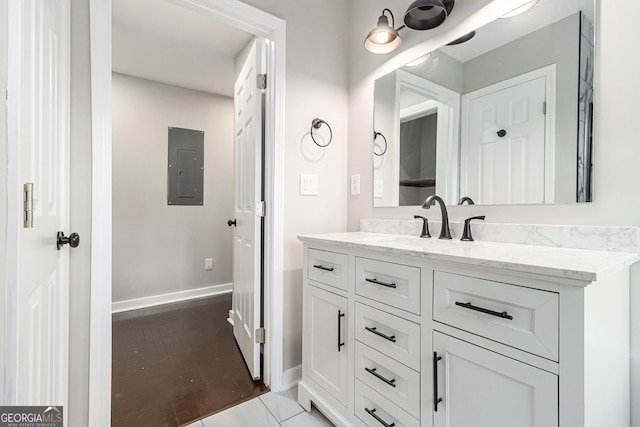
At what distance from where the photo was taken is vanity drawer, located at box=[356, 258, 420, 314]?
990mm

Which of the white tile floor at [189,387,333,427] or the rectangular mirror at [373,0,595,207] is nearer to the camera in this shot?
the rectangular mirror at [373,0,595,207]

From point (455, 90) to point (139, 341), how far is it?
2752 mm

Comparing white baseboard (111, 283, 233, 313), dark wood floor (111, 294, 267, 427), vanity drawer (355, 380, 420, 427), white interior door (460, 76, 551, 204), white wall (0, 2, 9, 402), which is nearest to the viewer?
white wall (0, 2, 9, 402)

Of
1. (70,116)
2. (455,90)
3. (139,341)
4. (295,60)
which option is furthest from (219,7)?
(139,341)

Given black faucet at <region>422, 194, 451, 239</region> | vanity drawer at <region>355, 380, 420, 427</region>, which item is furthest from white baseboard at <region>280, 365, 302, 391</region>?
black faucet at <region>422, 194, 451, 239</region>

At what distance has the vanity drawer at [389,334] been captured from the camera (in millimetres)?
987

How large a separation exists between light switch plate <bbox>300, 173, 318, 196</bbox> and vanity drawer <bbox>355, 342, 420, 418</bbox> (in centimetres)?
91

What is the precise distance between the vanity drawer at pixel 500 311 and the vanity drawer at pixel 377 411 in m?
0.40

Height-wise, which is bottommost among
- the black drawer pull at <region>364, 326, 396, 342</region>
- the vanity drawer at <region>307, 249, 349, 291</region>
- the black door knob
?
the black drawer pull at <region>364, 326, 396, 342</region>

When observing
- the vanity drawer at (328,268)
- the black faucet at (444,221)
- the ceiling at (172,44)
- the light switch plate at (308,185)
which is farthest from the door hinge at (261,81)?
the black faucet at (444,221)

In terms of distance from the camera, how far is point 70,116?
1148 mm

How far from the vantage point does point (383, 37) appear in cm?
151

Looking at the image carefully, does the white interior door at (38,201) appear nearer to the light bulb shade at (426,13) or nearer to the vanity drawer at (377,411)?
the vanity drawer at (377,411)

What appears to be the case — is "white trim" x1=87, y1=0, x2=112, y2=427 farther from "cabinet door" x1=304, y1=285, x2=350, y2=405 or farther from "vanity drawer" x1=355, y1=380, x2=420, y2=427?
"vanity drawer" x1=355, y1=380, x2=420, y2=427
